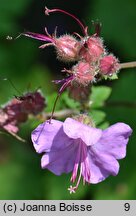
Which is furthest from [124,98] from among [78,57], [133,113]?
[78,57]

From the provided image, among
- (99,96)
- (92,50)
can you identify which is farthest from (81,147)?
(99,96)

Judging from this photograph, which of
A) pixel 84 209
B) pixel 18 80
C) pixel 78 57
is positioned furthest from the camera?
pixel 18 80

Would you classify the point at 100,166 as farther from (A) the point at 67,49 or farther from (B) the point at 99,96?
(B) the point at 99,96

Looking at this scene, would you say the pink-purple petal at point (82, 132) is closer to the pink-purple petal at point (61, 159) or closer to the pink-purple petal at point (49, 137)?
the pink-purple petal at point (49, 137)

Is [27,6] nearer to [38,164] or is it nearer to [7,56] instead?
[7,56]

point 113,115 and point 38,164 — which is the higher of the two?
point 113,115

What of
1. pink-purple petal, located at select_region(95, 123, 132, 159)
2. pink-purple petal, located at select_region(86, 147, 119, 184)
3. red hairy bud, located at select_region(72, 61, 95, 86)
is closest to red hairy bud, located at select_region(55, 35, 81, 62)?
red hairy bud, located at select_region(72, 61, 95, 86)
